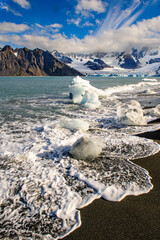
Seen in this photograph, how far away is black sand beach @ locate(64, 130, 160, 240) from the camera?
1924 mm

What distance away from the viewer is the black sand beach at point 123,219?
192 centimetres

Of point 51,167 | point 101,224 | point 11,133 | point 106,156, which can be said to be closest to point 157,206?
point 101,224

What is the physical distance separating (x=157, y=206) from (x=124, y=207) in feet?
1.68

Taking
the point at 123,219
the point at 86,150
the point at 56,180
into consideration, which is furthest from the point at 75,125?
the point at 123,219

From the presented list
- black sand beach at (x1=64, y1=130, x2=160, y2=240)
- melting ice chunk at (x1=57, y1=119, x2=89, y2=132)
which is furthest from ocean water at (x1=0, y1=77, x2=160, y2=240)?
melting ice chunk at (x1=57, y1=119, x2=89, y2=132)

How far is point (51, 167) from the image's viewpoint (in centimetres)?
350

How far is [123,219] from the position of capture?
2.14 m

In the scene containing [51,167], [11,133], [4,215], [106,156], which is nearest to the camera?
[4,215]

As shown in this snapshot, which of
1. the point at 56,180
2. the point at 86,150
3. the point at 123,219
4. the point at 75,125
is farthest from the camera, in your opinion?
the point at 75,125

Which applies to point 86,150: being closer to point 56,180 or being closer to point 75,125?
point 56,180

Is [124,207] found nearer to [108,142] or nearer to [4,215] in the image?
[4,215]

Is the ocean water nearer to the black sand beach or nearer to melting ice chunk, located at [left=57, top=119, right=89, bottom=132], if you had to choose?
the black sand beach

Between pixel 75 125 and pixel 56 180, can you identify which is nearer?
pixel 56 180

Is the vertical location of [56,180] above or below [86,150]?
below
